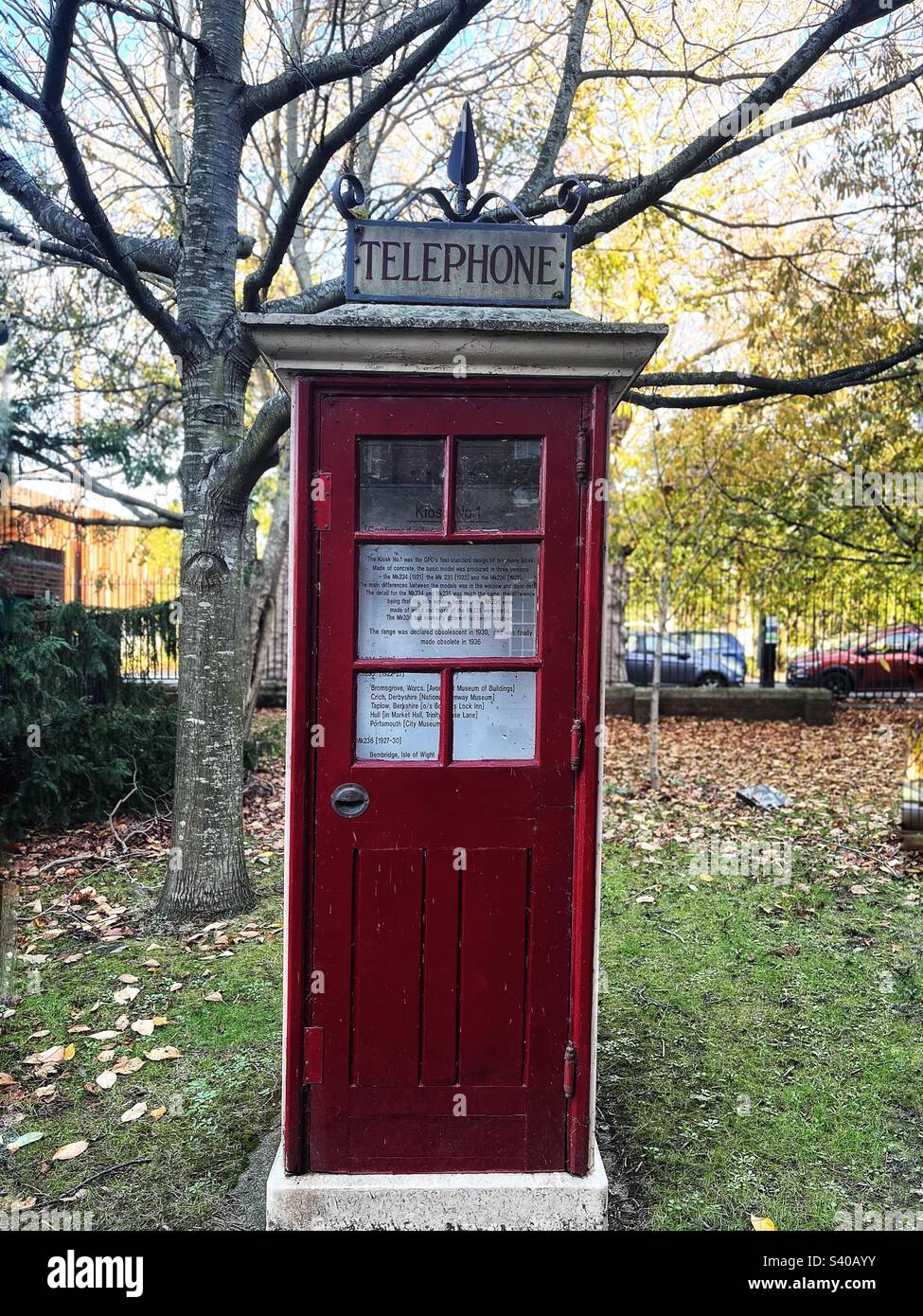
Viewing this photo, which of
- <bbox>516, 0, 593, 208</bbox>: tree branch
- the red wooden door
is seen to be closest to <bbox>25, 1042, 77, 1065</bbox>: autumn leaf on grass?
the red wooden door

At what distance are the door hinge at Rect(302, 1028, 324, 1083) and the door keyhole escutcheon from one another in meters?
0.69

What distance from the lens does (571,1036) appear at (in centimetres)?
263

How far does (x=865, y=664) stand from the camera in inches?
580

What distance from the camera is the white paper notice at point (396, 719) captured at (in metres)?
2.61

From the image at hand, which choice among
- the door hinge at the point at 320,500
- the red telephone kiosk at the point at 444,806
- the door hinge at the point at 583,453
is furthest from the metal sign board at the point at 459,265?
the door hinge at the point at 320,500

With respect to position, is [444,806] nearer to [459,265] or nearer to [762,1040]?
[459,265]

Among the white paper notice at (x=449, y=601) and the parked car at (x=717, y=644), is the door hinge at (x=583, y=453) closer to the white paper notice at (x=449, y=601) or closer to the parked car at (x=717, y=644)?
the white paper notice at (x=449, y=601)

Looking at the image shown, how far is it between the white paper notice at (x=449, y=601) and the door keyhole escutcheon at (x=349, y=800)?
0.43m

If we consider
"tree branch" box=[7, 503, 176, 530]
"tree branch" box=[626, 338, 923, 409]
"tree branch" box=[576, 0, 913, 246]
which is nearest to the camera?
"tree branch" box=[576, 0, 913, 246]

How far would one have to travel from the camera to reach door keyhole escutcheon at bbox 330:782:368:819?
2.57 m

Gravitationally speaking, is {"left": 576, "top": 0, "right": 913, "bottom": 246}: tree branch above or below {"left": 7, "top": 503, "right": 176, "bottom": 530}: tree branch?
above

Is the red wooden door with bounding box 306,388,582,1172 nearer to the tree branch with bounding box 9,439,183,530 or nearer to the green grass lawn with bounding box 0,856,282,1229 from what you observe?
the green grass lawn with bounding box 0,856,282,1229

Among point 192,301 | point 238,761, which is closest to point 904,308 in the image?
point 192,301

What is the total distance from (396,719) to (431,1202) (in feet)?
5.05
